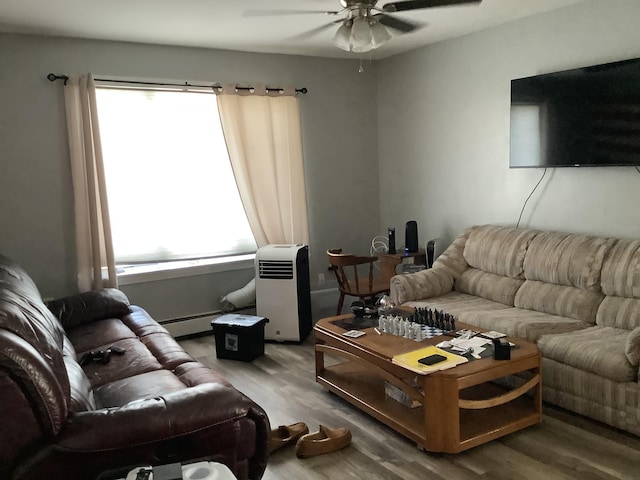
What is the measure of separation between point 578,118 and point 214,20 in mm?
2533

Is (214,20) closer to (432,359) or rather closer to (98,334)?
(98,334)

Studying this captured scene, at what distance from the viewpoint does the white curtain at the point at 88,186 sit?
4.29 metres

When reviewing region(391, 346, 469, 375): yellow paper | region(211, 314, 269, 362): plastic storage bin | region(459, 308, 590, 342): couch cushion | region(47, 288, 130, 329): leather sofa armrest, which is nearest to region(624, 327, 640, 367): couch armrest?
region(459, 308, 590, 342): couch cushion

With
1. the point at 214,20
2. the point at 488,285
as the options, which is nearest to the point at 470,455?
the point at 488,285

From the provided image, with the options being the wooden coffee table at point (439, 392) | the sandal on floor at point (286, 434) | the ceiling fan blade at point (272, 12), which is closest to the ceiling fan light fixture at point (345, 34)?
the ceiling fan blade at point (272, 12)

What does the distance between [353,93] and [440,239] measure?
5.50 feet

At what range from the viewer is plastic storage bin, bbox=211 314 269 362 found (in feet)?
13.8

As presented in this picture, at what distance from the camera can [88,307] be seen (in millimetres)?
3842

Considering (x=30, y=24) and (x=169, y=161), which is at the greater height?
(x=30, y=24)

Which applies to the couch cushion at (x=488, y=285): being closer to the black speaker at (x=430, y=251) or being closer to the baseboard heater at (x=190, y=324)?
the black speaker at (x=430, y=251)

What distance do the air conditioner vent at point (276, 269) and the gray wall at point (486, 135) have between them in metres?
1.52

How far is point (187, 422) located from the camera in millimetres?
1957

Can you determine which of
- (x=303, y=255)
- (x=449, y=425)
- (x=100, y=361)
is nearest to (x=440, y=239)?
(x=303, y=255)

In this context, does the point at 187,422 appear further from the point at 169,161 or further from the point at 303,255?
the point at 169,161
